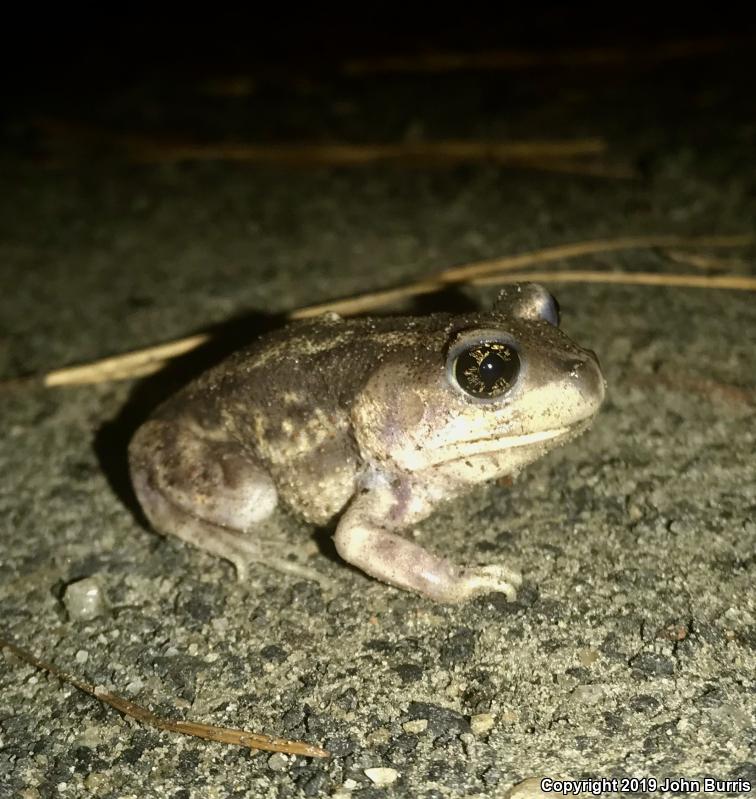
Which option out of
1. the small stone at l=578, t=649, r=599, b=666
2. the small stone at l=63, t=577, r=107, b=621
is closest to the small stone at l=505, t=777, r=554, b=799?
the small stone at l=578, t=649, r=599, b=666

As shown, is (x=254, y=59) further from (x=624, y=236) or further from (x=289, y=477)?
(x=289, y=477)

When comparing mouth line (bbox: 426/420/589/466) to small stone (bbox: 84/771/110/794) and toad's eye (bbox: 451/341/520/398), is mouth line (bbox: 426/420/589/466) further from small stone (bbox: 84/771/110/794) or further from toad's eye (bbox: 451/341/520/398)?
small stone (bbox: 84/771/110/794)

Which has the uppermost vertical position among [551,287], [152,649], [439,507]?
[551,287]

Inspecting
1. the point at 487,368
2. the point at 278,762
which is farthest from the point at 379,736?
the point at 487,368

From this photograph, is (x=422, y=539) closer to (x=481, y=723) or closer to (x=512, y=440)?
(x=512, y=440)

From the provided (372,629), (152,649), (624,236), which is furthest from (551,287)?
(152,649)
